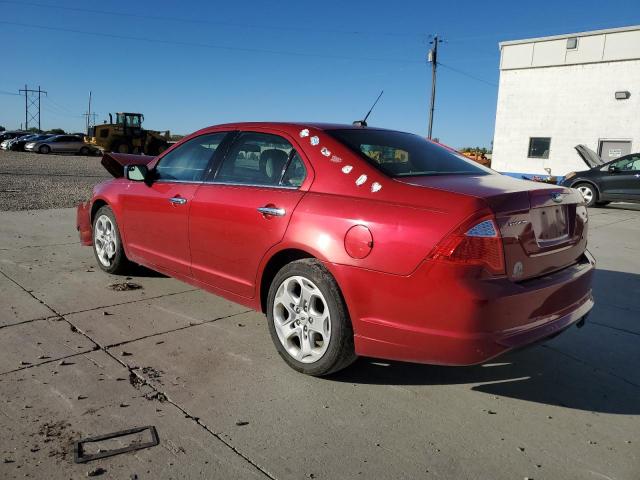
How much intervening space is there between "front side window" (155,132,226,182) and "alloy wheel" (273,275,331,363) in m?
1.33

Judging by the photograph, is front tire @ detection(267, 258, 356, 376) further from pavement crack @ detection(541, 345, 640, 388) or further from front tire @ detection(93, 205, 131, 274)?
front tire @ detection(93, 205, 131, 274)

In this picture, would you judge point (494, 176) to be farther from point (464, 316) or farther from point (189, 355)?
point (189, 355)

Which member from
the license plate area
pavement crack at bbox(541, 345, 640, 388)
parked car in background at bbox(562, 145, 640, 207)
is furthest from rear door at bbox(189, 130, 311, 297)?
parked car in background at bbox(562, 145, 640, 207)

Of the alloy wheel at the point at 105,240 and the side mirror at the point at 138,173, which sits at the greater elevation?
the side mirror at the point at 138,173

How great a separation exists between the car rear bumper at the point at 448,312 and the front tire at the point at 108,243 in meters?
2.92

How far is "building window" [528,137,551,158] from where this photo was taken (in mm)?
22219

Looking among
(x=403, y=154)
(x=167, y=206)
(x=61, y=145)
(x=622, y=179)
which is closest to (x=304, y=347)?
(x=403, y=154)

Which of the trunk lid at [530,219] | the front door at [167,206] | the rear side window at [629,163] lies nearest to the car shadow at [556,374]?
the trunk lid at [530,219]

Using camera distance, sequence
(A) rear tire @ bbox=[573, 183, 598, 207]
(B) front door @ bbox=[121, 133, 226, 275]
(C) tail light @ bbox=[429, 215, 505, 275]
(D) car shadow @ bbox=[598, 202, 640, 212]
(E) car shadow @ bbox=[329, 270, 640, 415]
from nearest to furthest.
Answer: (C) tail light @ bbox=[429, 215, 505, 275]
(E) car shadow @ bbox=[329, 270, 640, 415]
(B) front door @ bbox=[121, 133, 226, 275]
(A) rear tire @ bbox=[573, 183, 598, 207]
(D) car shadow @ bbox=[598, 202, 640, 212]

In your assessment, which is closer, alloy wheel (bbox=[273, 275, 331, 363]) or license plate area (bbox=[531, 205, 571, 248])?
license plate area (bbox=[531, 205, 571, 248])

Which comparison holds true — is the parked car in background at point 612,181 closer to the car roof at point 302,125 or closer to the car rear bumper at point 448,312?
the car roof at point 302,125

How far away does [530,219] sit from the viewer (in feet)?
8.68

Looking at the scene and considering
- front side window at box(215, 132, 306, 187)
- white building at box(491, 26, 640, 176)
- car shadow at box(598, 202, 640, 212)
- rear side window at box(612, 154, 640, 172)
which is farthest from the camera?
white building at box(491, 26, 640, 176)

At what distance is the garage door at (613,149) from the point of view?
20062 mm
